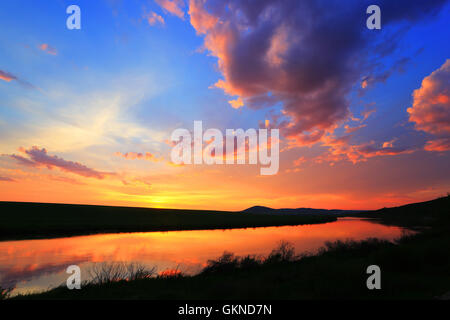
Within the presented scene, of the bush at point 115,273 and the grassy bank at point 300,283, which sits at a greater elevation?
the grassy bank at point 300,283

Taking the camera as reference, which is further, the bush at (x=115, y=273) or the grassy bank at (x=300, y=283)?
the bush at (x=115, y=273)

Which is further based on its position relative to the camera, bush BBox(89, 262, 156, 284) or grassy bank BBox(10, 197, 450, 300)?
bush BBox(89, 262, 156, 284)

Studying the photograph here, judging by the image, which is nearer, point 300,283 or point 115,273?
point 300,283

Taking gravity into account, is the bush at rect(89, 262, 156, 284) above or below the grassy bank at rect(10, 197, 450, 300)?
below

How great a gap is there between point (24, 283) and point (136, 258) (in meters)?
8.42

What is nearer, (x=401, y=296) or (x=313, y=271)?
(x=401, y=296)

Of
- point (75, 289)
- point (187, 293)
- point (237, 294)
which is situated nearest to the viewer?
point (237, 294)

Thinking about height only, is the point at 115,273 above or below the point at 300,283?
below
